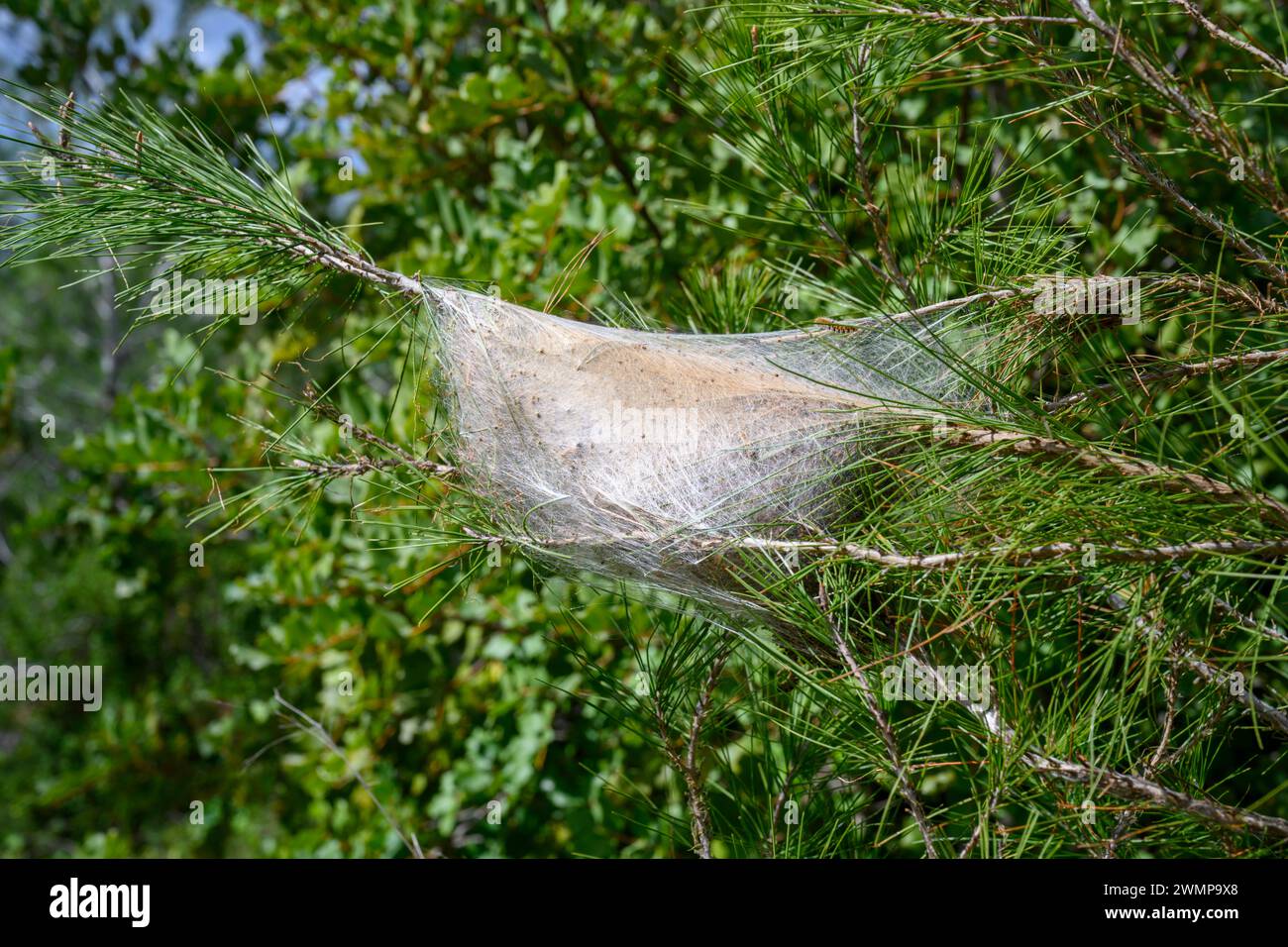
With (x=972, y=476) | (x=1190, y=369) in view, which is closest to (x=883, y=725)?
(x=972, y=476)

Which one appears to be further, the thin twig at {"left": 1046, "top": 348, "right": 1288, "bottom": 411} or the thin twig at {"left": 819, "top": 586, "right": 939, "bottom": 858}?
the thin twig at {"left": 819, "top": 586, "right": 939, "bottom": 858}

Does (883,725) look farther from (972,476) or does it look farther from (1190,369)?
(1190,369)

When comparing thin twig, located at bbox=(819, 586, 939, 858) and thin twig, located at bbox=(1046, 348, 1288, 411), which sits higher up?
thin twig, located at bbox=(1046, 348, 1288, 411)

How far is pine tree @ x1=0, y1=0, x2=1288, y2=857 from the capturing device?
3.07 ft

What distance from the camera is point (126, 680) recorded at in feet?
22.0

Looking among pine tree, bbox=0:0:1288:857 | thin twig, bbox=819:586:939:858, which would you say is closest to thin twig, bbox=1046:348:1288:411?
pine tree, bbox=0:0:1288:857

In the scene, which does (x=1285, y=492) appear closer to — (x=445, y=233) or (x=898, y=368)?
(x=898, y=368)

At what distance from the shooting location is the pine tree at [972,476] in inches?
36.8

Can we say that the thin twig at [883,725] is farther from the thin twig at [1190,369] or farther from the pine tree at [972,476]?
the thin twig at [1190,369]

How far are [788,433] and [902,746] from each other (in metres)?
0.43

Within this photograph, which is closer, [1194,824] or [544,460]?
[1194,824]

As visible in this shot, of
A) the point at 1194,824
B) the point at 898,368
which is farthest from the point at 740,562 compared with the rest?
the point at 1194,824

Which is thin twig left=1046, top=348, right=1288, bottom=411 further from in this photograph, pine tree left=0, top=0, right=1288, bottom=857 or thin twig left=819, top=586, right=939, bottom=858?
thin twig left=819, top=586, right=939, bottom=858
